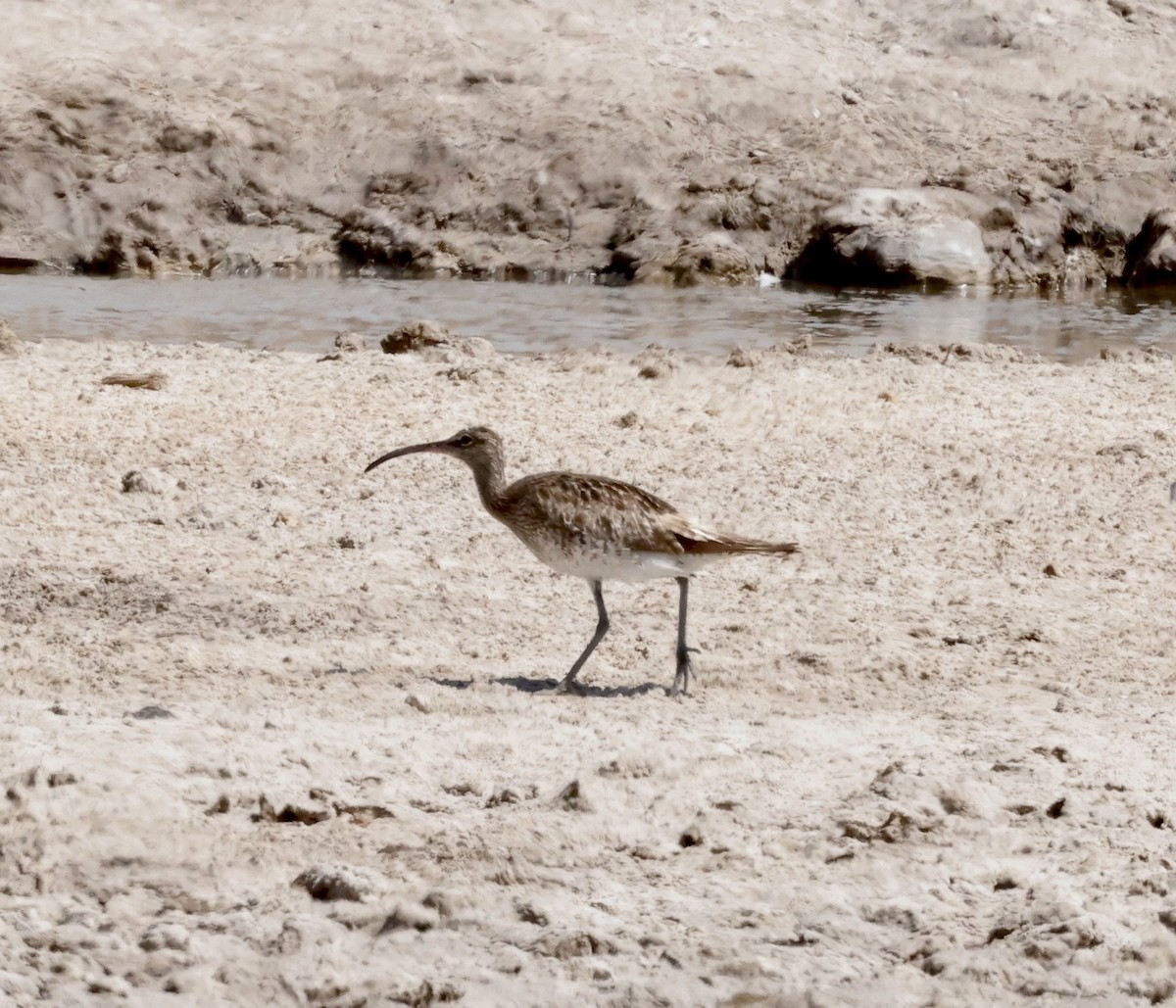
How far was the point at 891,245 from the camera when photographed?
21.0 meters

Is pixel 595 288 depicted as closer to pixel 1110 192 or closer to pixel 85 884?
pixel 1110 192

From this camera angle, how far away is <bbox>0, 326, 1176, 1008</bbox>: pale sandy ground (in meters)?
4.07

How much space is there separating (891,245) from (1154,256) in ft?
11.2

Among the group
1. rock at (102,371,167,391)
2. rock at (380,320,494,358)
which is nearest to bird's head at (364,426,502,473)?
rock at (102,371,167,391)

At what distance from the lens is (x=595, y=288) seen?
19766mm

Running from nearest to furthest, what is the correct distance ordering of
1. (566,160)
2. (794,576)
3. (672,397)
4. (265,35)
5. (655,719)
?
(655,719), (794,576), (672,397), (566,160), (265,35)

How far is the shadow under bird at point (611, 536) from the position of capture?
5.95 m

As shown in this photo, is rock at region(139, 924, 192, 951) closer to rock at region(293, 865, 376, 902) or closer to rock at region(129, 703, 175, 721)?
rock at region(293, 865, 376, 902)

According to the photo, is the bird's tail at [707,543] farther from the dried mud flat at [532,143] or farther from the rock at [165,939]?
the dried mud flat at [532,143]

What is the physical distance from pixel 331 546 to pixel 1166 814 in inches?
170

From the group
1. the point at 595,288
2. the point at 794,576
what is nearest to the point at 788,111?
the point at 595,288

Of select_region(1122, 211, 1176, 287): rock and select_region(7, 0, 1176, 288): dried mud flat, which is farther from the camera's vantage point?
select_region(1122, 211, 1176, 287): rock

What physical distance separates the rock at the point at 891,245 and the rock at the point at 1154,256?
1.96 metres

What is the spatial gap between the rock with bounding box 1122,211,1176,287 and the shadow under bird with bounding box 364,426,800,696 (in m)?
17.0
